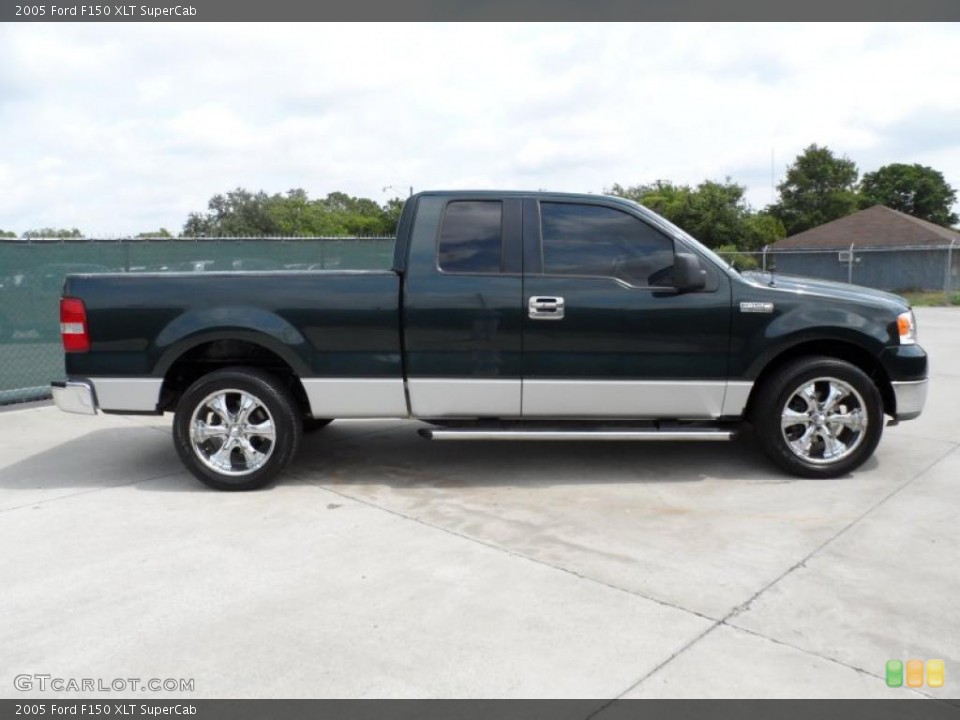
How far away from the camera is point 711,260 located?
5.27 meters

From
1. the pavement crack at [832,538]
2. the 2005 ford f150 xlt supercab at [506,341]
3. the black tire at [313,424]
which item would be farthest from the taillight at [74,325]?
the pavement crack at [832,538]

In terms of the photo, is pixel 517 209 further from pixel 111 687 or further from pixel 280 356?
pixel 111 687

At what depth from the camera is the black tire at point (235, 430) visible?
17.0 ft

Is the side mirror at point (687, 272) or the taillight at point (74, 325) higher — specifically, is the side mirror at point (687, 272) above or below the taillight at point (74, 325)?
above

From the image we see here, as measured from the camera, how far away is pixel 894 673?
2982 millimetres

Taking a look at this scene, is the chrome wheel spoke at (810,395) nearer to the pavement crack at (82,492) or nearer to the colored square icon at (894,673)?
the colored square icon at (894,673)

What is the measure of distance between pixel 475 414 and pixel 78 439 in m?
3.93

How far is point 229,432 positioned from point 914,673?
4.12 meters

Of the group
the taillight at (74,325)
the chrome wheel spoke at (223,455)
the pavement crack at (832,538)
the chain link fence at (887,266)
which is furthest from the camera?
the chain link fence at (887,266)

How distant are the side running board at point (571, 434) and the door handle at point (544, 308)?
0.77 meters

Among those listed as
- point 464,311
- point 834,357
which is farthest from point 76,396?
point 834,357

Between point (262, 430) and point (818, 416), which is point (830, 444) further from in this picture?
point (262, 430)

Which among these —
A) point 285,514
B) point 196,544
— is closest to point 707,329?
point 285,514

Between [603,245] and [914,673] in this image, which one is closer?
[914,673]
